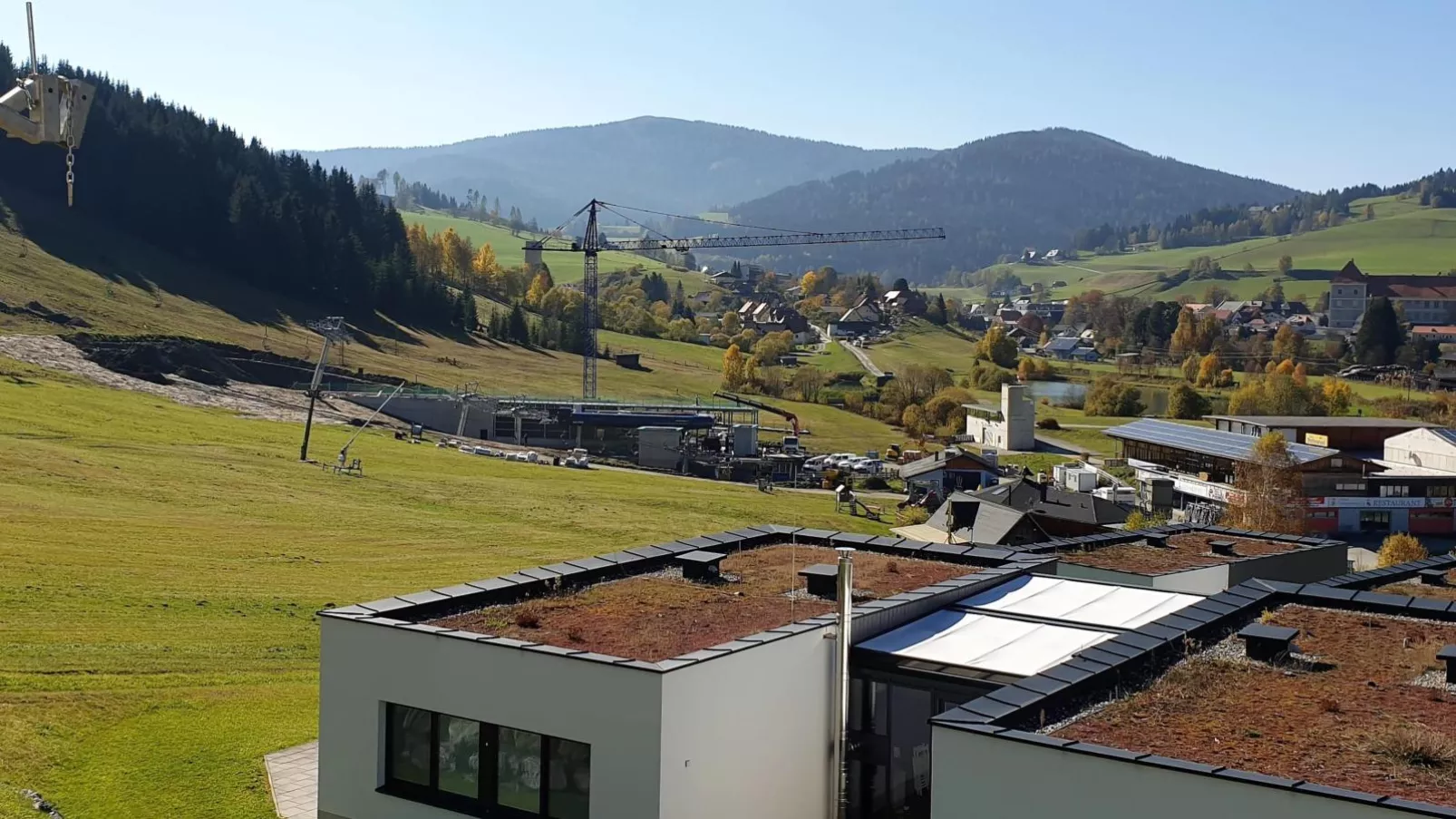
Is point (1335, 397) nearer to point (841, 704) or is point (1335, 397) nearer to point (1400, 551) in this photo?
point (1400, 551)

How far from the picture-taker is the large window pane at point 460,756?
1509 cm

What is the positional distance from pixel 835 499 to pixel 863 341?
10593 centimetres

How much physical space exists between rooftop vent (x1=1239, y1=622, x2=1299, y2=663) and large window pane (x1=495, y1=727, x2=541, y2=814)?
788 cm

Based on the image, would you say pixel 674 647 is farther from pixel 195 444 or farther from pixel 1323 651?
pixel 195 444

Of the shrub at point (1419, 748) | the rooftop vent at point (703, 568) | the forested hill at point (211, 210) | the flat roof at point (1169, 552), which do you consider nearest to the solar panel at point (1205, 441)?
the flat roof at point (1169, 552)

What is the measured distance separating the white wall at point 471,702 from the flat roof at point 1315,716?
4136 millimetres

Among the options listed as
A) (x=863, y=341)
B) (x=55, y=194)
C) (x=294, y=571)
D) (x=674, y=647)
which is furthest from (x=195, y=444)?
(x=863, y=341)

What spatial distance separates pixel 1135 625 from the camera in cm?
1736

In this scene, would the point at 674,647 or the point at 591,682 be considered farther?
the point at 674,647

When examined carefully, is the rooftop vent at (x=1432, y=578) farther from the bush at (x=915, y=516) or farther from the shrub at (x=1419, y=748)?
the bush at (x=915, y=516)

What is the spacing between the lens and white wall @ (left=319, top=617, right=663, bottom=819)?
1370 centimetres

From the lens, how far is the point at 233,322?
109625mm

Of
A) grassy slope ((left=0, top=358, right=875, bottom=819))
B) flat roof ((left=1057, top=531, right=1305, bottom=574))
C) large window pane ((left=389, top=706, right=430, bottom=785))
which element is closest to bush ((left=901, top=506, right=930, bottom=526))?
grassy slope ((left=0, top=358, right=875, bottom=819))

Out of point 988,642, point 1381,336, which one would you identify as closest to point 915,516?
point 988,642
